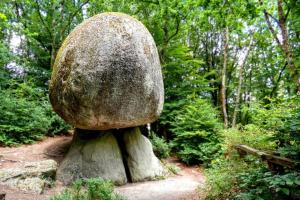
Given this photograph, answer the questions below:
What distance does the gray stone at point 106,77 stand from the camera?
8.07 metres

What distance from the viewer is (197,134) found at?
12.0m

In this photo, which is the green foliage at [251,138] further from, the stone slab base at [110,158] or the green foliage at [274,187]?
the stone slab base at [110,158]

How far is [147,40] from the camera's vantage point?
30.4 ft

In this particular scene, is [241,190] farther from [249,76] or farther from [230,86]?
[249,76]

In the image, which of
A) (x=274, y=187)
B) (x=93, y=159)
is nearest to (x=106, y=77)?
(x=93, y=159)

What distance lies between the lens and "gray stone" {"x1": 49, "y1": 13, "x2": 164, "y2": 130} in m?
8.07

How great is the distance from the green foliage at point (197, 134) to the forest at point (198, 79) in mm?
44

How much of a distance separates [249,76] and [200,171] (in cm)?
1093

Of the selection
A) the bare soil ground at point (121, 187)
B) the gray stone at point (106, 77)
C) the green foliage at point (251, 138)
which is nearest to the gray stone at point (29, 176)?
the bare soil ground at point (121, 187)

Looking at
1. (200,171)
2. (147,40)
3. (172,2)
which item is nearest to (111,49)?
(147,40)

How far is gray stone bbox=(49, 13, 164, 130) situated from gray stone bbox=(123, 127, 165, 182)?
3.47ft

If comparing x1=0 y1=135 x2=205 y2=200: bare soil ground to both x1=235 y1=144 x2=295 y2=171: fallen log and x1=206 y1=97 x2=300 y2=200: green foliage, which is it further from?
x1=235 y1=144 x2=295 y2=171: fallen log

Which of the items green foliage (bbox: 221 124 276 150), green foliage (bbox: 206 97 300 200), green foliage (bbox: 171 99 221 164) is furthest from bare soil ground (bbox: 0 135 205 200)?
green foliage (bbox: 221 124 276 150)

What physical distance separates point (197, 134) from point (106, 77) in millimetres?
5504
